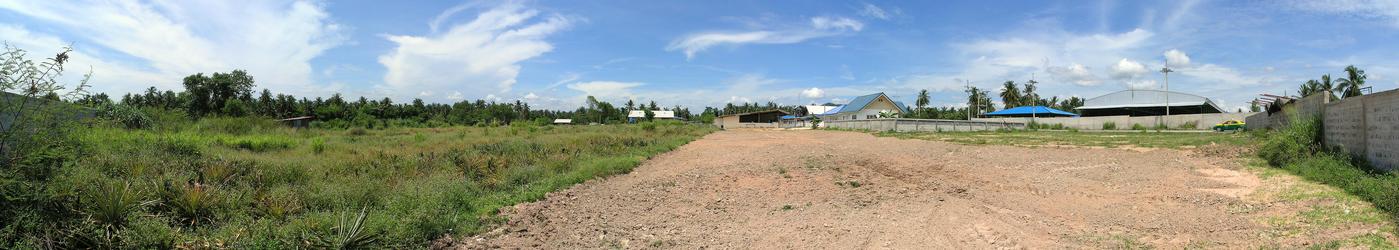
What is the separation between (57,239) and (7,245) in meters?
0.31

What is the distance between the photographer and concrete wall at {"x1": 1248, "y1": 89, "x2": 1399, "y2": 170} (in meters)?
7.85

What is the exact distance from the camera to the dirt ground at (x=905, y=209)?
18.9ft

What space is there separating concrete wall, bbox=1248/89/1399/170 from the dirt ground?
1.28 m

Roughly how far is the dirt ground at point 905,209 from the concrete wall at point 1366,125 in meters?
1.28

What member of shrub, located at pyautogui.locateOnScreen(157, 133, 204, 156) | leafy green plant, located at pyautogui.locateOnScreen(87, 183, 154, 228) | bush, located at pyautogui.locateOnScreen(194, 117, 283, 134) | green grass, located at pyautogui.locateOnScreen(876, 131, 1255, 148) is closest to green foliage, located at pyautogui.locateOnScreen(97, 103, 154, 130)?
A: bush, located at pyautogui.locateOnScreen(194, 117, 283, 134)

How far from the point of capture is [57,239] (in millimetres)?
4707

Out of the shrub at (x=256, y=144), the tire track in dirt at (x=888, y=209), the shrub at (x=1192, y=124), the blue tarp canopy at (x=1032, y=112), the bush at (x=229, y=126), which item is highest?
the blue tarp canopy at (x=1032, y=112)

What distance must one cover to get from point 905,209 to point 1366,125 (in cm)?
699

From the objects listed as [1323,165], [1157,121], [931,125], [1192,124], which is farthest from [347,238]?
[1157,121]

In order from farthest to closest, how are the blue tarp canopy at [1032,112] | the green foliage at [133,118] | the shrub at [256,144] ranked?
the blue tarp canopy at [1032,112] → the green foliage at [133,118] → the shrub at [256,144]

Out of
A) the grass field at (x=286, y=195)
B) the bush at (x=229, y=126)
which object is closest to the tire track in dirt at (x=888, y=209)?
the grass field at (x=286, y=195)

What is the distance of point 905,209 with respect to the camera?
7.30 m

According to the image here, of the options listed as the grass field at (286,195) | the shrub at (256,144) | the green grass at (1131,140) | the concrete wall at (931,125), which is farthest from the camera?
the concrete wall at (931,125)

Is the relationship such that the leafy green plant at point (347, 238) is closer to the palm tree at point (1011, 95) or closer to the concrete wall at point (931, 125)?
the concrete wall at point (931, 125)
